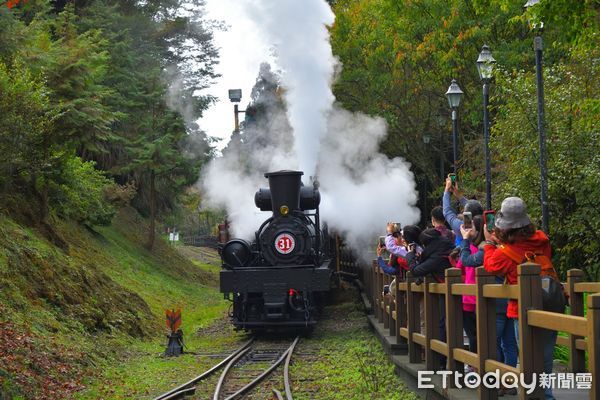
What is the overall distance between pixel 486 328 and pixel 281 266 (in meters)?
10.0

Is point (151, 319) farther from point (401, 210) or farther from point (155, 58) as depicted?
point (155, 58)

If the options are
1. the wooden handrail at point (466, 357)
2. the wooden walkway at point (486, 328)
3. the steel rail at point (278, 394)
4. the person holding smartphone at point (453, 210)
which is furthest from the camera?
the steel rail at point (278, 394)

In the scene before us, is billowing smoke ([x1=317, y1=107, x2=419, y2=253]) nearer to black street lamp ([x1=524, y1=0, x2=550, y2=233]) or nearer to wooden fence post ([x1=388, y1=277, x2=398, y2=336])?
wooden fence post ([x1=388, y1=277, x2=398, y2=336])

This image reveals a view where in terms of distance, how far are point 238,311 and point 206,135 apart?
66.2ft

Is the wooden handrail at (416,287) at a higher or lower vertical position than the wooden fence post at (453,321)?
higher

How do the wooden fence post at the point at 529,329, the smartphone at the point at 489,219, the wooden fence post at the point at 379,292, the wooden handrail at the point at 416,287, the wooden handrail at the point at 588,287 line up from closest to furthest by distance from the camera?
the wooden fence post at the point at 529,329, the wooden handrail at the point at 588,287, the smartphone at the point at 489,219, the wooden handrail at the point at 416,287, the wooden fence post at the point at 379,292

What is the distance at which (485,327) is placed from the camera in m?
6.29

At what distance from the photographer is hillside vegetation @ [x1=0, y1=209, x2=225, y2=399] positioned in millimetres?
10562

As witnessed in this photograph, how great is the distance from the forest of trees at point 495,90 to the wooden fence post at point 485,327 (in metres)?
5.51

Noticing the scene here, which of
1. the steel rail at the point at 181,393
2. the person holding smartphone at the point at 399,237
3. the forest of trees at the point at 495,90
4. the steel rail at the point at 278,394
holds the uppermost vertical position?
the forest of trees at the point at 495,90

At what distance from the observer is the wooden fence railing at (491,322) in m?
4.54

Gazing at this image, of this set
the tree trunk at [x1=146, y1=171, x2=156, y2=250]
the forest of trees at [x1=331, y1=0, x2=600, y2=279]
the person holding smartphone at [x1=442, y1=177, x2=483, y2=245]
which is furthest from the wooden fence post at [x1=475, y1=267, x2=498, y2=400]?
the tree trunk at [x1=146, y1=171, x2=156, y2=250]

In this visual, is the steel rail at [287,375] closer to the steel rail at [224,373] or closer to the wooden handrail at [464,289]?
the steel rail at [224,373]

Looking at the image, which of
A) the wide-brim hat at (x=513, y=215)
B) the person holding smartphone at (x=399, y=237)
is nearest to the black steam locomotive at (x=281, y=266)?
the person holding smartphone at (x=399, y=237)
